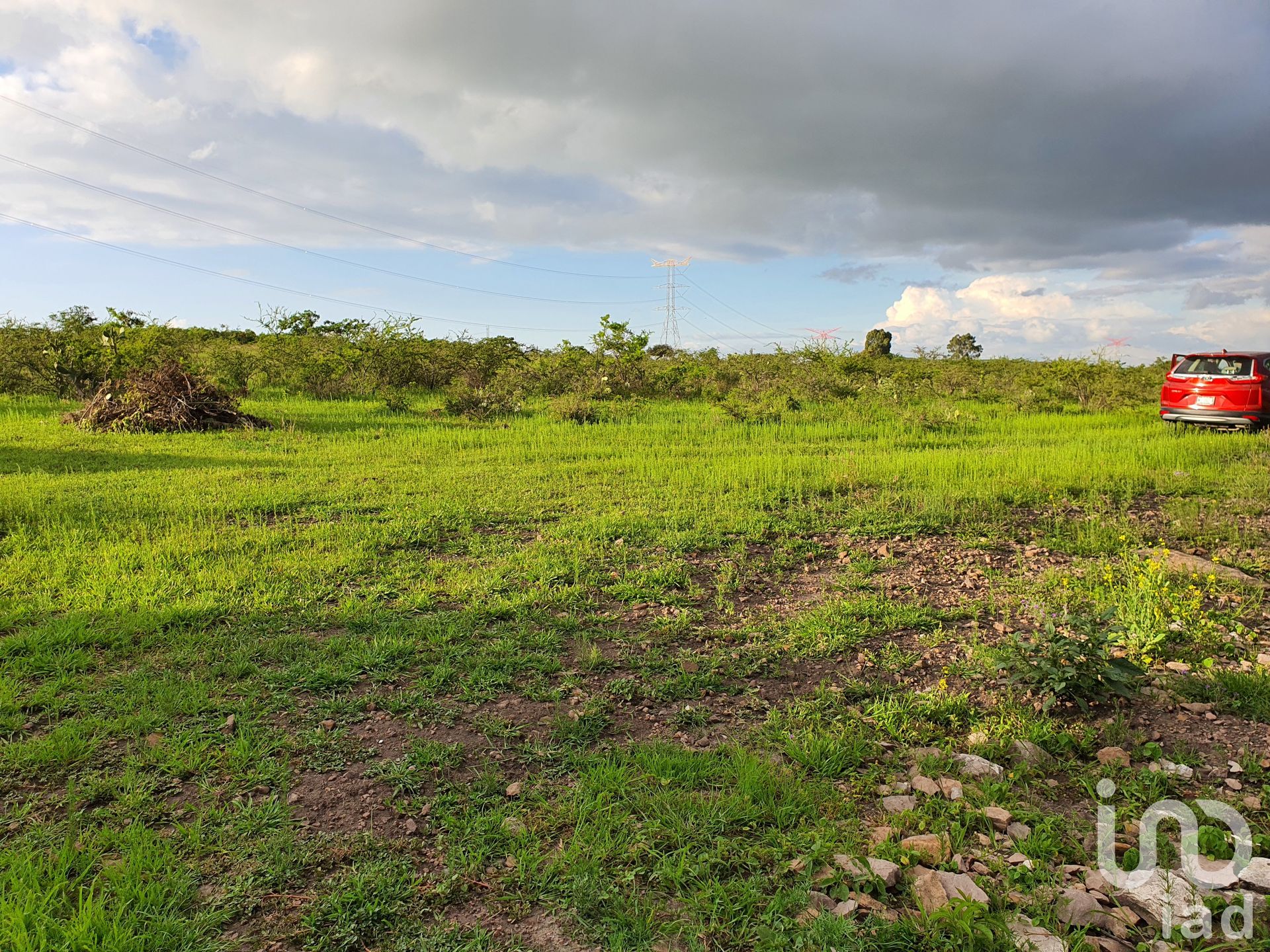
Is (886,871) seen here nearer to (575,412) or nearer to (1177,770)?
(1177,770)

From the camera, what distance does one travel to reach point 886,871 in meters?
2.54

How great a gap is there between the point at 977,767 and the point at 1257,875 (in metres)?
0.99

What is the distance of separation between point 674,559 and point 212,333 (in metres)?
34.4

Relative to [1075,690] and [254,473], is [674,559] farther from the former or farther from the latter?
[254,473]

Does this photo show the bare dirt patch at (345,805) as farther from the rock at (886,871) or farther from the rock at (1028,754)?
the rock at (1028,754)

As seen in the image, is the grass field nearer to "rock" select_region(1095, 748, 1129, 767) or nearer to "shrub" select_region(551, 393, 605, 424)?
"rock" select_region(1095, 748, 1129, 767)

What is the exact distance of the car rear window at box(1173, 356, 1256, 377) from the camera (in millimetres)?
12969

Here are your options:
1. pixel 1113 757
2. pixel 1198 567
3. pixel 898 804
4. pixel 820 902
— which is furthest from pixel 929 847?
pixel 1198 567

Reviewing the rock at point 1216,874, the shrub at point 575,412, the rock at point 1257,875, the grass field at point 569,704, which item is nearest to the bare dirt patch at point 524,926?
the grass field at point 569,704

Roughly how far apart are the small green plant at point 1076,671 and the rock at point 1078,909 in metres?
1.44

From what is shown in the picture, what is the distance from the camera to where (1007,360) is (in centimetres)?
2977

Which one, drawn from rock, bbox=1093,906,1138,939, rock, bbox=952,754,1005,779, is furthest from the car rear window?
rock, bbox=1093,906,1138,939

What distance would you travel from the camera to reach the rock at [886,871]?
99.4 inches

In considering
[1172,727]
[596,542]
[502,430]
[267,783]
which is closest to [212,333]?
[502,430]
